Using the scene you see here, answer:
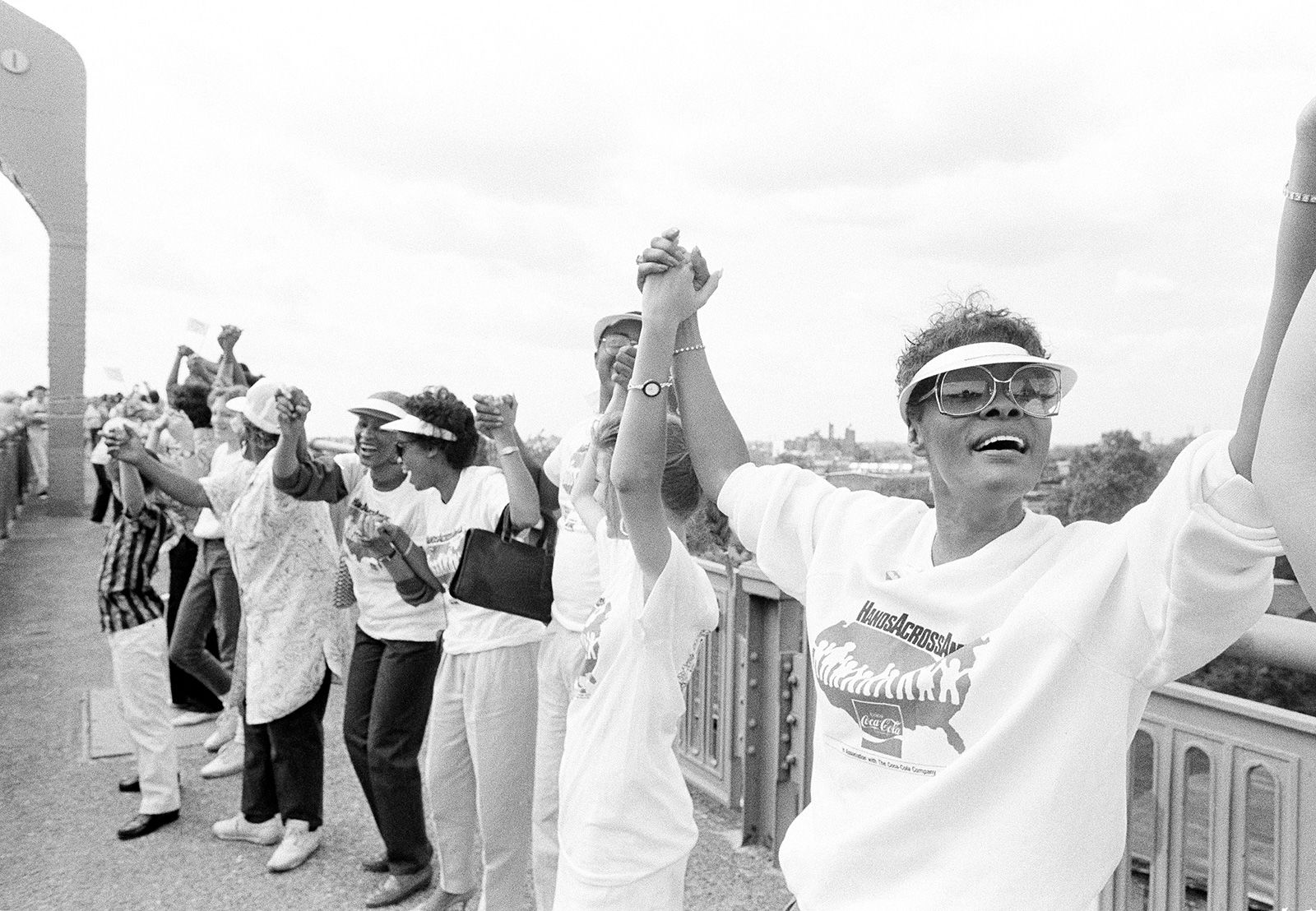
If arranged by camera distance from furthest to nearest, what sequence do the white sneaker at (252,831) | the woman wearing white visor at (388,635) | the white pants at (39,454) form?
the white pants at (39,454)
the white sneaker at (252,831)
the woman wearing white visor at (388,635)

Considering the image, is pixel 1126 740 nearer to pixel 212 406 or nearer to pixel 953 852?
pixel 953 852

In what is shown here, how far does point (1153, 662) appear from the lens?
138 centimetres

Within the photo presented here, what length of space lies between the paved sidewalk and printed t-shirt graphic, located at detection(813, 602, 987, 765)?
7.94ft

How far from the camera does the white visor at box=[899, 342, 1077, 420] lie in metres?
1.62

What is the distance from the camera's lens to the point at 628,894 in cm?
238

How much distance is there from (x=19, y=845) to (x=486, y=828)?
2418 mm

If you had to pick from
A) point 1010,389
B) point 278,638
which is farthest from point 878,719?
point 278,638

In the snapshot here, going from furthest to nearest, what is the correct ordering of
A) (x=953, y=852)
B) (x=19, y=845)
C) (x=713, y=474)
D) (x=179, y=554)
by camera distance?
1. (x=179, y=554)
2. (x=19, y=845)
3. (x=713, y=474)
4. (x=953, y=852)

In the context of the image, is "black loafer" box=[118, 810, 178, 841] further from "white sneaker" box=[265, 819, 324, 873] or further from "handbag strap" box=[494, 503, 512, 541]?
"handbag strap" box=[494, 503, 512, 541]

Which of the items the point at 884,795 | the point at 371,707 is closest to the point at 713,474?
the point at 884,795

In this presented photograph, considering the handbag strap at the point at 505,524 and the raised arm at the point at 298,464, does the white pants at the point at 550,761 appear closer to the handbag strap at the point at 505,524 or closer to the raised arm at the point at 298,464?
the handbag strap at the point at 505,524

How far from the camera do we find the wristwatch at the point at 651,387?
2.04 m

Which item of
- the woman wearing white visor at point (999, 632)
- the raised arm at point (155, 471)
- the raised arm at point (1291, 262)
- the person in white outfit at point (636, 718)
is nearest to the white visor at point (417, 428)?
the raised arm at point (155, 471)

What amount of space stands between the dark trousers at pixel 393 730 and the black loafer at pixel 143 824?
125 centimetres
